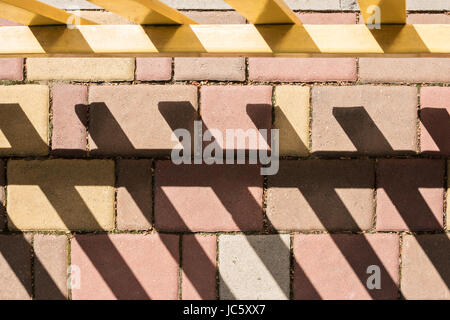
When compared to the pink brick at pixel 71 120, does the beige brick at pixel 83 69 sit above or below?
above

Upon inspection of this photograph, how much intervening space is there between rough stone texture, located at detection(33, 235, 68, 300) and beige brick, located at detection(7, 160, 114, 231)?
2.1 inches

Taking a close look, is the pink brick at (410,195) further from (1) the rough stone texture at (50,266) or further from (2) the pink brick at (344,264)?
(1) the rough stone texture at (50,266)

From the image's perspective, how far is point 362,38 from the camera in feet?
3.28

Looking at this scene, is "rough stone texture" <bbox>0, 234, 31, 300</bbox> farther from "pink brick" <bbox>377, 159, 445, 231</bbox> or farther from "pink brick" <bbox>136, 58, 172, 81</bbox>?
"pink brick" <bbox>377, 159, 445, 231</bbox>

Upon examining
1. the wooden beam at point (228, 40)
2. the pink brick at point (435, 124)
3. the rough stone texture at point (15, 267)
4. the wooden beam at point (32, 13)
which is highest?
the wooden beam at point (32, 13)

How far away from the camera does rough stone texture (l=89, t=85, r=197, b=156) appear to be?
1.47 metres

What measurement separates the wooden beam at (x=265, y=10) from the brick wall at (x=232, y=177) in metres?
0.47

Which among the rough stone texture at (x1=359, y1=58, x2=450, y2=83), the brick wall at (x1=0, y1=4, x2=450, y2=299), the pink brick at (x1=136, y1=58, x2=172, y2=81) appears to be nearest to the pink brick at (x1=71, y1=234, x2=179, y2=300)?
the brick wall at (x1=0, y1=4, x2=450, y2=299)

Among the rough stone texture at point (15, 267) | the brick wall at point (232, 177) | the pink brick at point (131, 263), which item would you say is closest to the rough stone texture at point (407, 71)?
the brick wall at point (232, 177)

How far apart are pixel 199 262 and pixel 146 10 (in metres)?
0.91

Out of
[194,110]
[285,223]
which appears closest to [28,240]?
[194,110]

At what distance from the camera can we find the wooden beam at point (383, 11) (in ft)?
2.95
